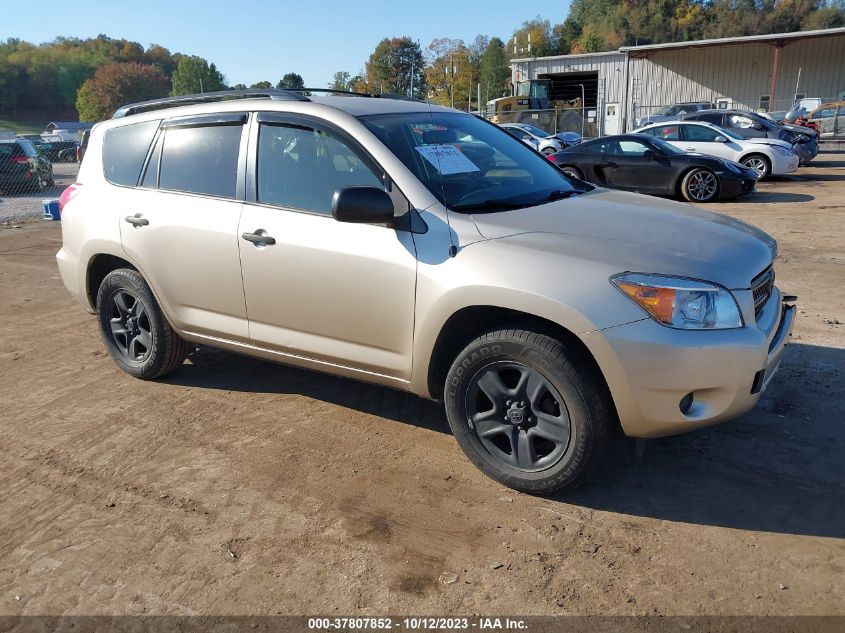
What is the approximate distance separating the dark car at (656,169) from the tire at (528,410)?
32.9ft

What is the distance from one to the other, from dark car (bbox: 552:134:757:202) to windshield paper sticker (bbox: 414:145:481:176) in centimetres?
920

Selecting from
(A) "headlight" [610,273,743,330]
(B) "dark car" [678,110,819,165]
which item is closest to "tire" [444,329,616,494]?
(A) "headlight" [610,273,743,330]

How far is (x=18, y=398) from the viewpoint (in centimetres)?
479

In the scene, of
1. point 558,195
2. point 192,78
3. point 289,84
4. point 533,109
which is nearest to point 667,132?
point 289,84

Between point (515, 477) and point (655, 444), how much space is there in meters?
0.96

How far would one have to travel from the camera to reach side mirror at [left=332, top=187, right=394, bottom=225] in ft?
11.1

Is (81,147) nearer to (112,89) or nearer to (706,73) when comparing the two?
(706,73)

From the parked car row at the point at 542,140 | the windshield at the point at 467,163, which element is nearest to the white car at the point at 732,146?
the parked car row at the point at 542,140

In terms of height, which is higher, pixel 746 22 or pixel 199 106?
pixel 746 22

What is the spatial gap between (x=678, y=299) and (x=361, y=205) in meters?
1.50

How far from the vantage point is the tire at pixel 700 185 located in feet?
43.2

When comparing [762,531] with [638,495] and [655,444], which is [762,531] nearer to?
[638,495]

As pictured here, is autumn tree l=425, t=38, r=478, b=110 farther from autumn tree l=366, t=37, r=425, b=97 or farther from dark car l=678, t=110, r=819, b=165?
dark car l=678, t=110, r=819, b=165

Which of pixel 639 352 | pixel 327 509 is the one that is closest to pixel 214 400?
pixel 327 509
